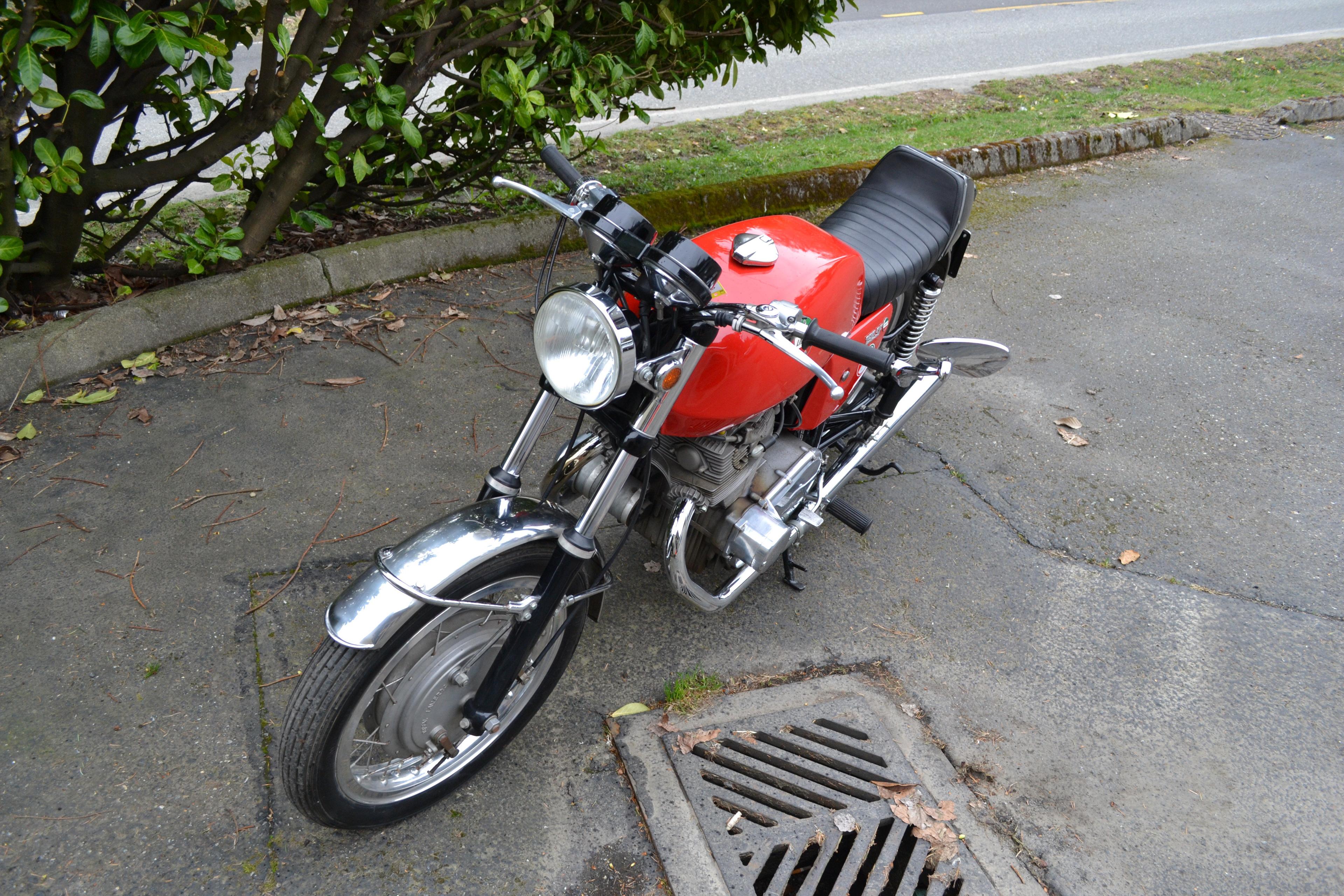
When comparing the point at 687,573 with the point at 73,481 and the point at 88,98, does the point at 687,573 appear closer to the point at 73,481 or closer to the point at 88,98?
the point at 73,481

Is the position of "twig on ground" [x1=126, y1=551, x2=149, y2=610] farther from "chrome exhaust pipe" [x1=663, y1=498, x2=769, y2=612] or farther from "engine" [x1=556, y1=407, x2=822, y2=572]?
"chrome exhaust pipe" [x1=663, y1=498, x2=769, y2=612]

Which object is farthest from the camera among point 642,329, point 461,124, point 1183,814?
point 461,124

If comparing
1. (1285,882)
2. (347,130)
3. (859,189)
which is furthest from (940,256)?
(347,130)

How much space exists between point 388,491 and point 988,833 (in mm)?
2203

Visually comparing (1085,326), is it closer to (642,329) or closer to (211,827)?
(642,329)

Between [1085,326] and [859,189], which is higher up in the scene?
[859,189]

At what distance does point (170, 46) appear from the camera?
9.74 feet

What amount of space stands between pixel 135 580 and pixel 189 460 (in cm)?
62

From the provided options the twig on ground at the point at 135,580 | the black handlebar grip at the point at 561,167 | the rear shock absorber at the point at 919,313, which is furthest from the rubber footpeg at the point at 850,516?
the twig on ground at the point at 135,580

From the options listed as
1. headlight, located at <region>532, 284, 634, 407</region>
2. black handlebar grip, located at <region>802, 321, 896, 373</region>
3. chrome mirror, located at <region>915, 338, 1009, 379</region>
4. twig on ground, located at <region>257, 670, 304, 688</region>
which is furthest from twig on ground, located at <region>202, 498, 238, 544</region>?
chrome mirror, located at <region>915, 338, 1009, 379</region>

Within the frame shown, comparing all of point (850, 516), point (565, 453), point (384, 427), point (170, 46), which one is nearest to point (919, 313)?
point (850, 516)

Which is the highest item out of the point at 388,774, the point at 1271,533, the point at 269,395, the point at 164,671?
the point at 269,395

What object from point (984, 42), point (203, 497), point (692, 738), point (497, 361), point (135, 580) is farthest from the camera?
point (984, 42)

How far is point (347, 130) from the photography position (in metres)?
4.21
